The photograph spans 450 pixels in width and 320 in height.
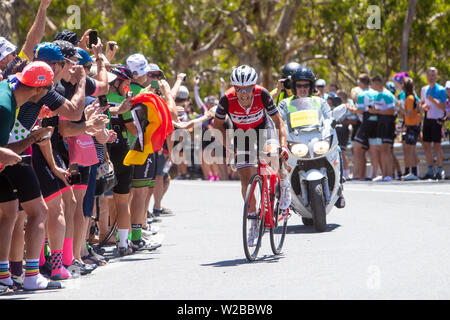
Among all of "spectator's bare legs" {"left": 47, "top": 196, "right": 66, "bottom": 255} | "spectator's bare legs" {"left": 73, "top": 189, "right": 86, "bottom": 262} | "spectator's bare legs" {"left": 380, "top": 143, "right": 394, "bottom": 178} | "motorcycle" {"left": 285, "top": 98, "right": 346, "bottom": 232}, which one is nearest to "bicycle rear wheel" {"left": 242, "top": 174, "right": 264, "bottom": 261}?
"spectator's bare legs" {"left": 73, "top": 189, "right": 86, "bottom": 262}

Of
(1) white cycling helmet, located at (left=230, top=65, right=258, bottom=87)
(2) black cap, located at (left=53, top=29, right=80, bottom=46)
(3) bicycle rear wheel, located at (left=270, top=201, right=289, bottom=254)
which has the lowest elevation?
(3) bicycle rear wheel, located at (left=270, top=201, right=289, bottom=254)

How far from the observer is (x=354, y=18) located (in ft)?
106

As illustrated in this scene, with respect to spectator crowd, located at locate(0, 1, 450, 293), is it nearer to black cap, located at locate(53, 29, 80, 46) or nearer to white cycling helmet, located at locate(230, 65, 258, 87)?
black cap, located at locate(53, 29, 80, 46)

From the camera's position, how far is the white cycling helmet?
9883 mm

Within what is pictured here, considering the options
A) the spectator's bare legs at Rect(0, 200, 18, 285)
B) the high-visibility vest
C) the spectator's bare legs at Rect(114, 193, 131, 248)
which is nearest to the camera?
the spectator's bare legs at Rect(0, 200, 18, 285)

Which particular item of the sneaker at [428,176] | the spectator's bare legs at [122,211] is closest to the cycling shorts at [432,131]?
the sneaker at [428,176]

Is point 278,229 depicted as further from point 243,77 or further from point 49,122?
point 49,122

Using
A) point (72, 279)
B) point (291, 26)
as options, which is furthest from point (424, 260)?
point (291, 26)

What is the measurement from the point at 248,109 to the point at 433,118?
9454 millimetres

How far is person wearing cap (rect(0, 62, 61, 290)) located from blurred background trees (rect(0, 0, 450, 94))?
2015 centimetres

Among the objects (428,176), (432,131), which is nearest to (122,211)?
(432,131)

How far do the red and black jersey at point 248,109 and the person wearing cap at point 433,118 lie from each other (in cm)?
915

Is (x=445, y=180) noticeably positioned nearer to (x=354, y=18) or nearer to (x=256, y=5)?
(x=354, y=18)

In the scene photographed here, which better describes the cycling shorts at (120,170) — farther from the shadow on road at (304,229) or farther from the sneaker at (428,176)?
the sneaker at (428,176)
